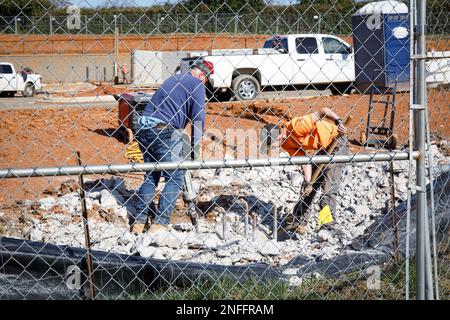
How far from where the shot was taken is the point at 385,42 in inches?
272

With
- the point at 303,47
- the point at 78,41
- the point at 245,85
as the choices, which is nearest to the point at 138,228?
the point at 78,41

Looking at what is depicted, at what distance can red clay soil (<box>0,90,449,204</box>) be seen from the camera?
30.9 ft

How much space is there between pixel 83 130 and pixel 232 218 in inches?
277

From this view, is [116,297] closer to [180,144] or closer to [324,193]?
[180,144]

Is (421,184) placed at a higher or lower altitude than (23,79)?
lower

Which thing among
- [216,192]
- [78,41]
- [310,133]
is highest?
[78,41]

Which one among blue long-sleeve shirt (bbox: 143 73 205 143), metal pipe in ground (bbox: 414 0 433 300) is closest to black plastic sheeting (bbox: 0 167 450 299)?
metal pipe in ground (bbox: 414 0 433 300)

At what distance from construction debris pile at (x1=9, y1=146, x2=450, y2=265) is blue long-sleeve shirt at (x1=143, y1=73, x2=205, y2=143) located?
1010 mm

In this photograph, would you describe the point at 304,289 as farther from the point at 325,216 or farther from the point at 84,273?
the point at 325,216

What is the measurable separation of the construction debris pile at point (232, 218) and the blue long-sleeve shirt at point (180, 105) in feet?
3.31

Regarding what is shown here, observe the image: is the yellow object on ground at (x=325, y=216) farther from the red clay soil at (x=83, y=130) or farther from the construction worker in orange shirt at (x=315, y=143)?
the red clay soil at (x=83, y=130)

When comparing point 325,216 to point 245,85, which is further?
point 245,85

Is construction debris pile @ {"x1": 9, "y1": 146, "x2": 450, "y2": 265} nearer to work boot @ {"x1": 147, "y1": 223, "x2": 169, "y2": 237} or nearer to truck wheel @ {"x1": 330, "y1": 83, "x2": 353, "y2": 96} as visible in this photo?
work boot @ {"x1": 147, "y1": 223, "x2": 169, "y2": 237}
